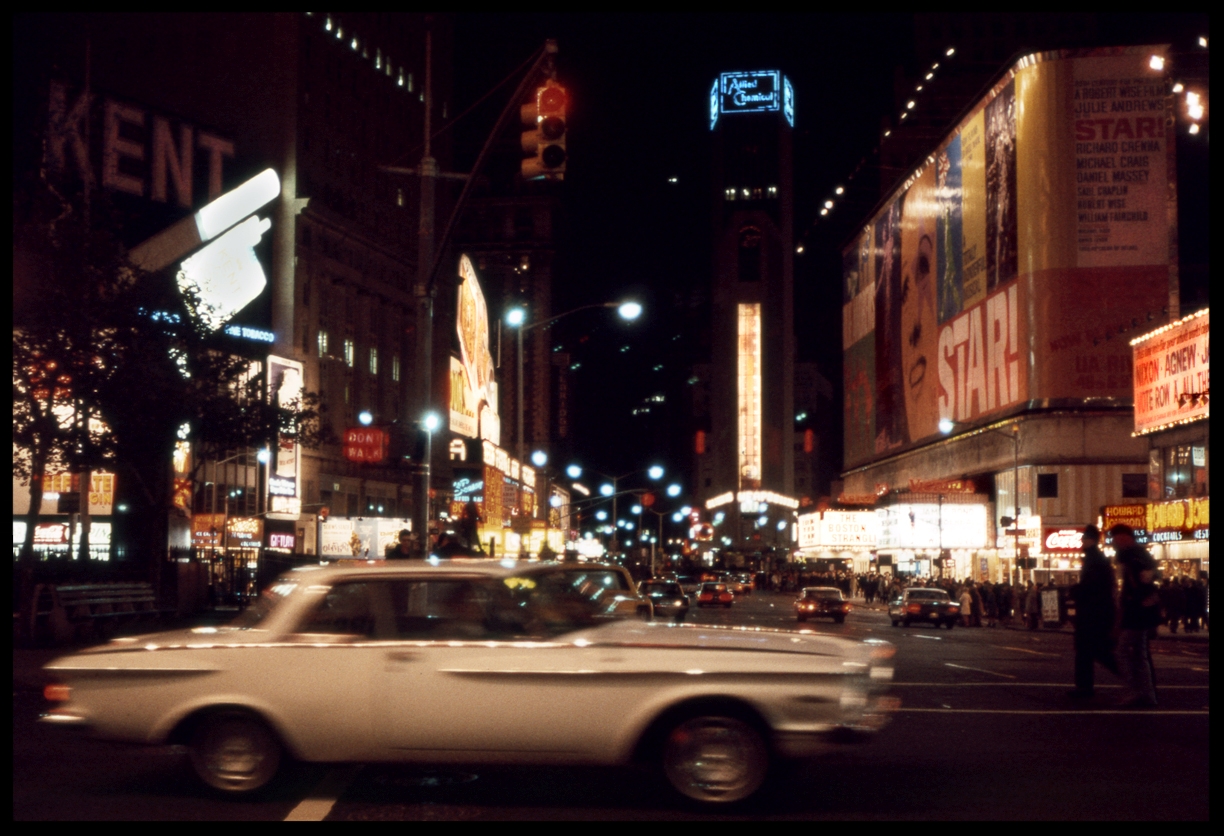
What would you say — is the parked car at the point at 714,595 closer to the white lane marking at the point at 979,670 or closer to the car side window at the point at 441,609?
the white lane marking at the point at 979,670

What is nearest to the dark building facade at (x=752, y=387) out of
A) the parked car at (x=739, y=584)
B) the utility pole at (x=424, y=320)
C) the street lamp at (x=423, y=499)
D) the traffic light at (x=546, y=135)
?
the parked car at (x=739, y=584)

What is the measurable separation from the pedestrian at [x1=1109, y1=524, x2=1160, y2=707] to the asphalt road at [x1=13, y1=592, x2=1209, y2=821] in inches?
16.1

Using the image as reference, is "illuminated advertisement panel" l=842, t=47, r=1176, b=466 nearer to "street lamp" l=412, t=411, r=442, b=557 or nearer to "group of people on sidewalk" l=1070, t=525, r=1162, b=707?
"street lamp" l=412, t=411, r=442, b=557

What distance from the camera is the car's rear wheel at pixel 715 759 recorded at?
8.34 m

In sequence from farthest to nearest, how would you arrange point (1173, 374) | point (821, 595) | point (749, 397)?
point (749, 397)
point (821, 595)
point (1173, 374)

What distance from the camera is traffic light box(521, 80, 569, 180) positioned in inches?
501

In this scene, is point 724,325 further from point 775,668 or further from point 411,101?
point 775,668

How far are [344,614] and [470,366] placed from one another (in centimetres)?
4303

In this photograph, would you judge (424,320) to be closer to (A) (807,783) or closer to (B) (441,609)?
(B) (441,609)

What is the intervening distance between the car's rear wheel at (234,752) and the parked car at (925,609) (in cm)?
3632

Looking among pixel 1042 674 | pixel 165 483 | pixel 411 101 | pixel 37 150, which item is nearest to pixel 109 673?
pixel 1042 674

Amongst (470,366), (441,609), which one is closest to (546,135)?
(441,609)

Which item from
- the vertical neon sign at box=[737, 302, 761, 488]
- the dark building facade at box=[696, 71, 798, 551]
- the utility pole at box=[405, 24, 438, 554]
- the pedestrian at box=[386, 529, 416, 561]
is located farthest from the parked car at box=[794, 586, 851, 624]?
the vertical neon sign at box=[737, 302, 761, 488]

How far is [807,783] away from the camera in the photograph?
948 centimetres
